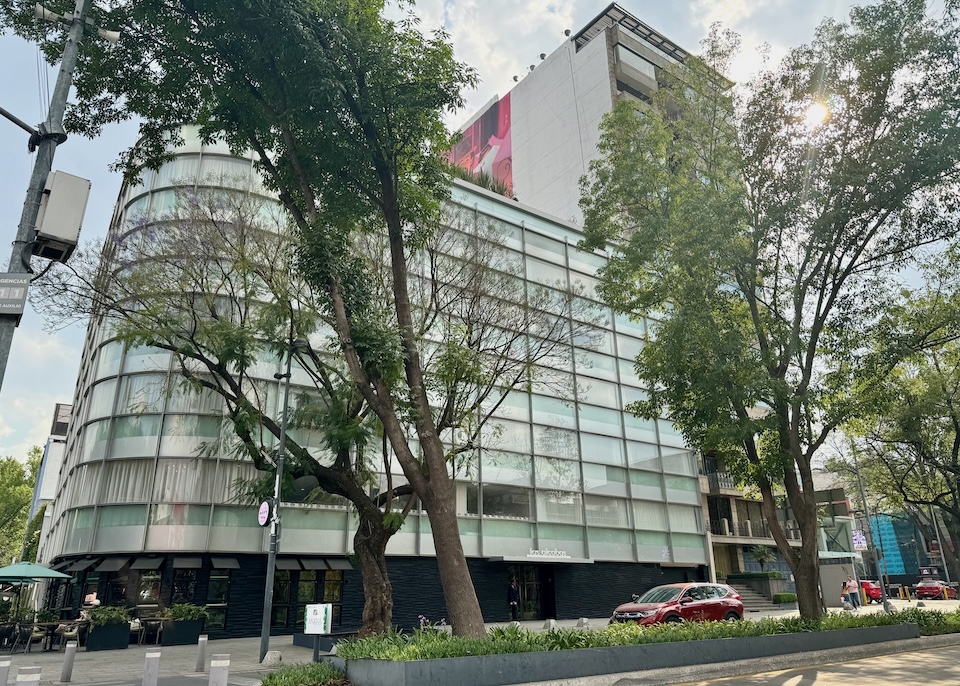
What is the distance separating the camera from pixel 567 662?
32.0 ft

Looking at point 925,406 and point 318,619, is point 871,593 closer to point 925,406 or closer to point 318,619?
point 925,406

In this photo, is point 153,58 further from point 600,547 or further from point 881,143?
point 600,547

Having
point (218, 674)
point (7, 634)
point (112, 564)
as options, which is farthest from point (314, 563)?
point (218, 674)

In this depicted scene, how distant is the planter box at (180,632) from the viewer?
18375 mm

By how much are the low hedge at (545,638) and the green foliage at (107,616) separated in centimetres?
971

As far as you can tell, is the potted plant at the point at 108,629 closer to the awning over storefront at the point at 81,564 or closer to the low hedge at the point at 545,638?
the awning over storefront at the point at 81,564

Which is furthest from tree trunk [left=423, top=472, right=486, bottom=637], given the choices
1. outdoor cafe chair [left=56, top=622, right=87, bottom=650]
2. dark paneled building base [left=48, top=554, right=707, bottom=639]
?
outdoor cafe chair [left=56, top=622, right=87, bottom=650]

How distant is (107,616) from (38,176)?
14644 millimetres

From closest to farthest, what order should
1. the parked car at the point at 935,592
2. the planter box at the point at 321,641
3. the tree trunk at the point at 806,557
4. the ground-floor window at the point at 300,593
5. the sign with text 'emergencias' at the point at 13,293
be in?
the sign with text 'emergencias' at the point at 13,293 < the tree trunk at the point at 806,557 < the planter box at the point at 321,641 < the ground-floor window at the point at 300,593 < the parked car at the point at 935,592

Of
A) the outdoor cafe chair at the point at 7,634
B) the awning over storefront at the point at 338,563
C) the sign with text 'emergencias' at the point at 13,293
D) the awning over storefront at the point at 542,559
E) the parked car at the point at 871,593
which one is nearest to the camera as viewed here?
the sign with text 'emergencias' at the point at 13,293

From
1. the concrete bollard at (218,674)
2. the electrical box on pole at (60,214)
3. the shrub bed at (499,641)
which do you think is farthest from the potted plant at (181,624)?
the electrical box on pole at (60,214)

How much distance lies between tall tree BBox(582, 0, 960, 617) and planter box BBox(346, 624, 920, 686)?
135 inches

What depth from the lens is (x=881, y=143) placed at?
554 inches

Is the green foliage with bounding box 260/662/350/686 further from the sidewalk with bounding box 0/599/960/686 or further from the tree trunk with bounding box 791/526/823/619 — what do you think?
the tree trunk with bounding box 791/526/823/619
